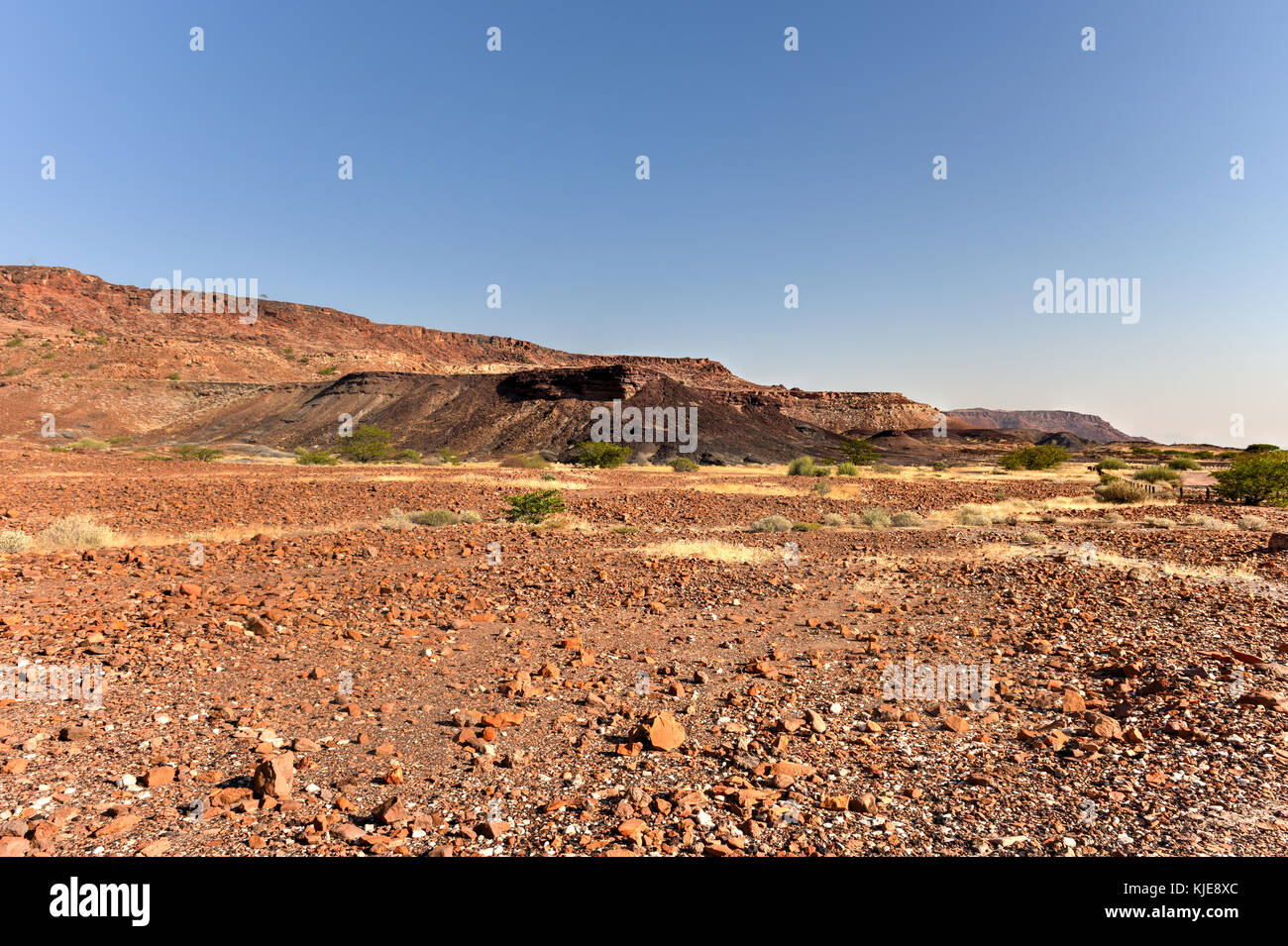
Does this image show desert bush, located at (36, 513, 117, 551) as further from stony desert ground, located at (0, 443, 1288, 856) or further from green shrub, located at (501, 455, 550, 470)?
green shrub, located at (501, 455, 550, 470)

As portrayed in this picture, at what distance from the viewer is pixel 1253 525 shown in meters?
14.7

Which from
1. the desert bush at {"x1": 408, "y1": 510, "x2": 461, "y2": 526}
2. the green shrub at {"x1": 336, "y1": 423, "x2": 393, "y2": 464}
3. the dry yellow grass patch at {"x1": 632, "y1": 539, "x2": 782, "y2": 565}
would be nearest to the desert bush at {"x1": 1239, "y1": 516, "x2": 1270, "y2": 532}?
the dry yellow grass patch at {"x1": 632, "y1": 539, "x2": 782, "y2": 565}

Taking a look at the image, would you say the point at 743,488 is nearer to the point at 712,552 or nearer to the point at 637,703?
the point at 712,552

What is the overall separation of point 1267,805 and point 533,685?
4.91m

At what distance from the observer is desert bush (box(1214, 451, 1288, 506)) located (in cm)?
2003

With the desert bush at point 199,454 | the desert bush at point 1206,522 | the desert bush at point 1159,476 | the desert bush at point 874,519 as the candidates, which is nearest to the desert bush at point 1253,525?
the desert bush at point 1206,522

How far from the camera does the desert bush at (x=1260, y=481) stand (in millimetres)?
20031

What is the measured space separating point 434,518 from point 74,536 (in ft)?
21.0

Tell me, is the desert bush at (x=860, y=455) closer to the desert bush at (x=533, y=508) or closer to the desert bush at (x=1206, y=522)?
the desert bush at (x=1206, y=522)

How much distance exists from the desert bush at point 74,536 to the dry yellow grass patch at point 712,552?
9579mm

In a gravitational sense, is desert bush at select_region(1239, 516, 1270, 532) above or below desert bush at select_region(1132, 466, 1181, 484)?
below

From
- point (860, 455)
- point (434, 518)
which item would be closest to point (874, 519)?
point (434, 518)

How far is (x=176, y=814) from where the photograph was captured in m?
3.38
